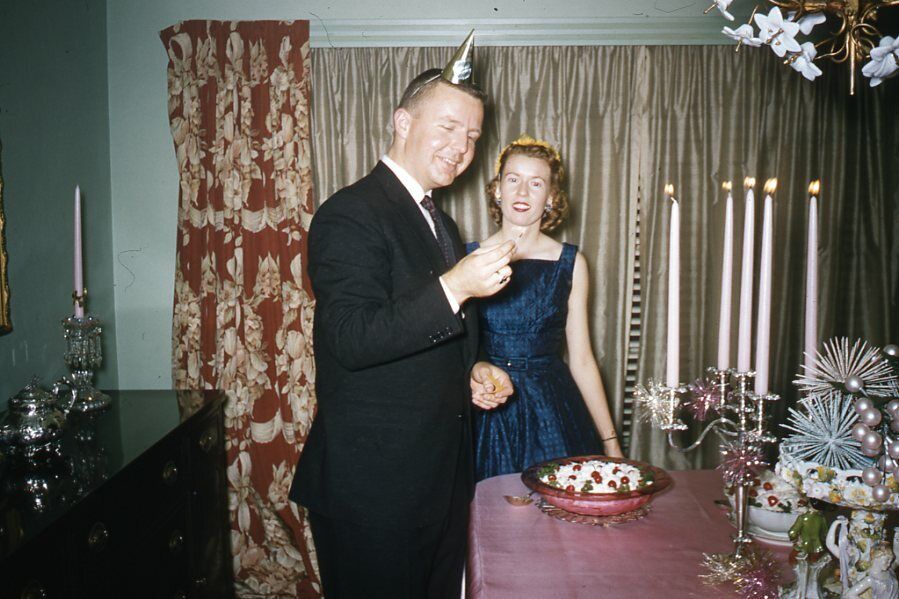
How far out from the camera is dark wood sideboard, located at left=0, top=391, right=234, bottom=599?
1298mm

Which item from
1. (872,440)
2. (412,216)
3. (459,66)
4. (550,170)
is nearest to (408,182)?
(412,216)

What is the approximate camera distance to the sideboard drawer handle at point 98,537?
4.73 feet

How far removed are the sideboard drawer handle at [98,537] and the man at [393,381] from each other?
1.40 feet

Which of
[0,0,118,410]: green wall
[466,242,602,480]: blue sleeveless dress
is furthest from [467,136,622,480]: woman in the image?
[0,0,118,410]: green wall

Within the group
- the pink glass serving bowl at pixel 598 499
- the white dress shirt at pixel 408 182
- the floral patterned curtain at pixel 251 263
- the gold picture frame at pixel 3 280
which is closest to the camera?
the pink glass serving bowl at pixel 598 499

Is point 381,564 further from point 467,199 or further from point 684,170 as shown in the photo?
point 684,170

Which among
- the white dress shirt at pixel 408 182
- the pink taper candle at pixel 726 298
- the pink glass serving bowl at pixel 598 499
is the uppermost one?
the white dress shirt at pixel 408 182

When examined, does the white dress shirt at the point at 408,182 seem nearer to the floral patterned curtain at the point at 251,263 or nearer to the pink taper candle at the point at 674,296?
the pink taper candle at the point at 674,296

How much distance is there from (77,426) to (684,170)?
2669 millimetres

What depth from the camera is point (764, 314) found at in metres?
1.04

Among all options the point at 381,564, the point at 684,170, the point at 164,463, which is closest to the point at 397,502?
the point at 381,564

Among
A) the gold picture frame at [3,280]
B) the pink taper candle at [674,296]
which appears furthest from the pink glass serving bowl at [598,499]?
the gold picture frame at [3,280]

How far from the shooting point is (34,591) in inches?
49.3

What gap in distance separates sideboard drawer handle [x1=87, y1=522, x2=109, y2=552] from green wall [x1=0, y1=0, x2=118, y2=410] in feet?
2.68
